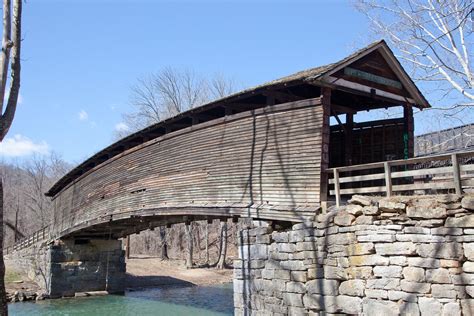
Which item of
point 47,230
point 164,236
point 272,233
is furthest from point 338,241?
point 164,236

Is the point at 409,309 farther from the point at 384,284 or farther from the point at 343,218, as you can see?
the point at 343,218

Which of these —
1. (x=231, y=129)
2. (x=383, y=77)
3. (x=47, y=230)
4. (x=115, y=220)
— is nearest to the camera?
(x=383, y=77)

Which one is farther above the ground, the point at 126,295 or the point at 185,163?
the point at 185,163

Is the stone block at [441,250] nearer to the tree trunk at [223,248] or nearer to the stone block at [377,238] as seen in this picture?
the stone block at [377,238]

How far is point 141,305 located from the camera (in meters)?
18.7

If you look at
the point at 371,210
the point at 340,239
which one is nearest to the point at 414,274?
the point at 371,210

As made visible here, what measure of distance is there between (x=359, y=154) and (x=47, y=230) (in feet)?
59.2

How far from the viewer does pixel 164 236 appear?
34031mm

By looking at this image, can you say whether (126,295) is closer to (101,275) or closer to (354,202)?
(101,275)

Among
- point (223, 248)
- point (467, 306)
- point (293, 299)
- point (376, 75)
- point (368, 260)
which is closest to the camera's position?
point (467, 306)

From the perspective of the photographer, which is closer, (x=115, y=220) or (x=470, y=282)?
(x=470, y=282)

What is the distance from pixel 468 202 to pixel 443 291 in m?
1.26

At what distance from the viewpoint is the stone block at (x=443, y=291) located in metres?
6.60

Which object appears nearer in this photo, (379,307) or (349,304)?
(379,307)
